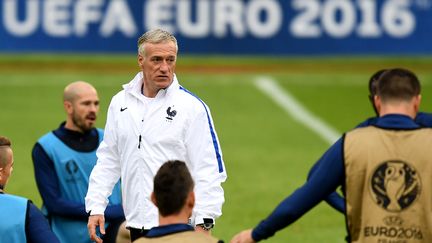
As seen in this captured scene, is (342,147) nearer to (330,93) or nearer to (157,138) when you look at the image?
(157,138)

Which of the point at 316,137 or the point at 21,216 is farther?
the point at 316,137

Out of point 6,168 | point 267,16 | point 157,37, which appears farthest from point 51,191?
point 267,16

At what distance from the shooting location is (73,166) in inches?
460

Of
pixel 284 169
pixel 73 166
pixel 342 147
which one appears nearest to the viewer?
pixel 342 147

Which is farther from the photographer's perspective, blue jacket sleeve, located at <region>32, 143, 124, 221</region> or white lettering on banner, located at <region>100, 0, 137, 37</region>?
white lettering on banner, located at <region>100, 0, 137, 37</region>

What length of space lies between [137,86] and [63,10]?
68.1 feet

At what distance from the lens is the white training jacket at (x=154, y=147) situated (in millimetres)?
9492

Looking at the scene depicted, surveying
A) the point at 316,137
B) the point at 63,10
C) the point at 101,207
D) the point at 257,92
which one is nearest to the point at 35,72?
the point at 63,10

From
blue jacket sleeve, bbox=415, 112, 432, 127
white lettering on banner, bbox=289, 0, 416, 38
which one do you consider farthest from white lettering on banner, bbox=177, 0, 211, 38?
blue jacket sleeve, bbox=415, 112, 432, 127

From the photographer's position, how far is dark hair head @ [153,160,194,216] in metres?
7.27

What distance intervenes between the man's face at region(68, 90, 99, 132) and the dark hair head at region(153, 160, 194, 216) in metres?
4.66

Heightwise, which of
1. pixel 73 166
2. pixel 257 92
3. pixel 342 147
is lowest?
pixel 257 92

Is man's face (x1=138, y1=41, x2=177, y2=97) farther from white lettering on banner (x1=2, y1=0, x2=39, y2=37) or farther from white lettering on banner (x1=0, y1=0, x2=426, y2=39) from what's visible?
white lettering on banner (x1=2, y1=0, x2=39, y2=37)

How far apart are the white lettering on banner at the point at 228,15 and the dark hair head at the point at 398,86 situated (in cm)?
2236
